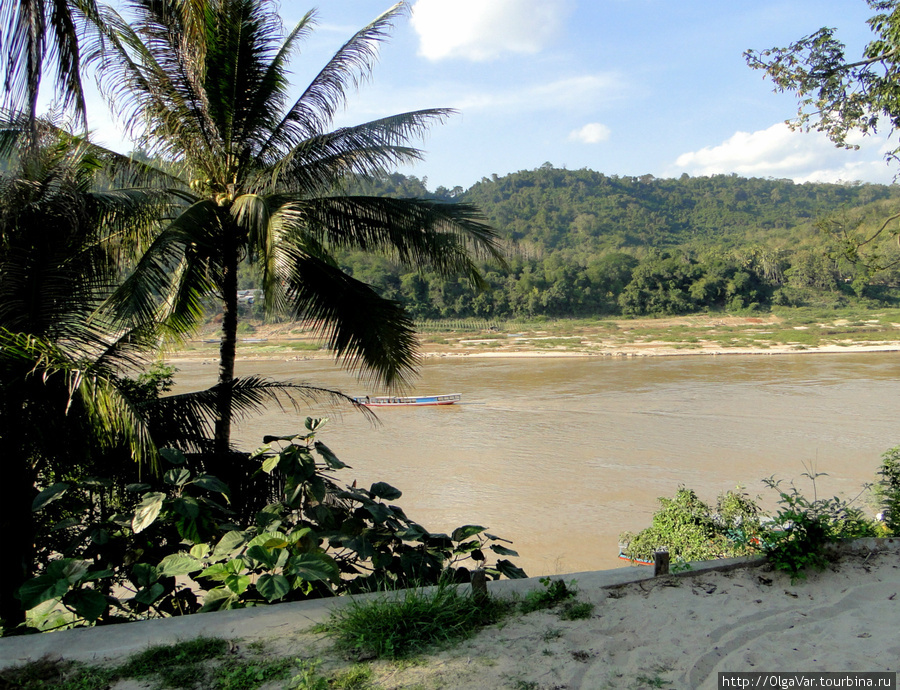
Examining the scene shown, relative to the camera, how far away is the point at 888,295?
50.8 metres

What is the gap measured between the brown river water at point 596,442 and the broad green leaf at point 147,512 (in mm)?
4995

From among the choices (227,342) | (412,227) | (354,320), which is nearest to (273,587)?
(354,320)

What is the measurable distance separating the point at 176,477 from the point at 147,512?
256 mm

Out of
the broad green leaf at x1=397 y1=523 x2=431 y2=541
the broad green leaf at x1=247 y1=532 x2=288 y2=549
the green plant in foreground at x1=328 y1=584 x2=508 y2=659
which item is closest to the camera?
the green plant in foreground at x1=328 y1=584 x2=508 y2=659

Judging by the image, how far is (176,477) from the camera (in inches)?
144

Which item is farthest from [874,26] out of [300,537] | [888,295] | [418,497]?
[888,295]

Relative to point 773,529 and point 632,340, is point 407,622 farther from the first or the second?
point 632,340

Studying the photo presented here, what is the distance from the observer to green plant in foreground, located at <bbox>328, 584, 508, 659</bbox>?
108 inches

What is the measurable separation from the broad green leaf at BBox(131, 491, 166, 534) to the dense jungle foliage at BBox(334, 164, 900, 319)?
24.2 feet

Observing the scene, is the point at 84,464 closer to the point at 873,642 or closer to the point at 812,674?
the point at 812,674

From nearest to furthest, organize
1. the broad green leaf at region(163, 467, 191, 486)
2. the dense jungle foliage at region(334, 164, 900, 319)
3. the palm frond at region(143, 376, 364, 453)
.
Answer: the broad green leaf at region(163, 467, 191, 486), the palm frond at region(143, 376, 364, 453), the dense jungle foliage at region(334, 164, 900, 319)

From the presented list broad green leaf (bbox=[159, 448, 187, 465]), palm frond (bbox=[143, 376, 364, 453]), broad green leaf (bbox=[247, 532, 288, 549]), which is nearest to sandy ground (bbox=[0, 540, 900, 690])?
broad green leaf (bbox=[247, 532, 288, 549])

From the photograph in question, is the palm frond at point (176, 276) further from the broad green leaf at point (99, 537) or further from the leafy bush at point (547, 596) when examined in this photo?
the leafy bush at point (547, 596)

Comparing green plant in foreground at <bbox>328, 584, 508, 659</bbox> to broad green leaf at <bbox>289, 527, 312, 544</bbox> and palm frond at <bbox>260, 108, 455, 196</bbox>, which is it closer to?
broad green leaf at <bbox>289, 527, 312, 544</bbox>
